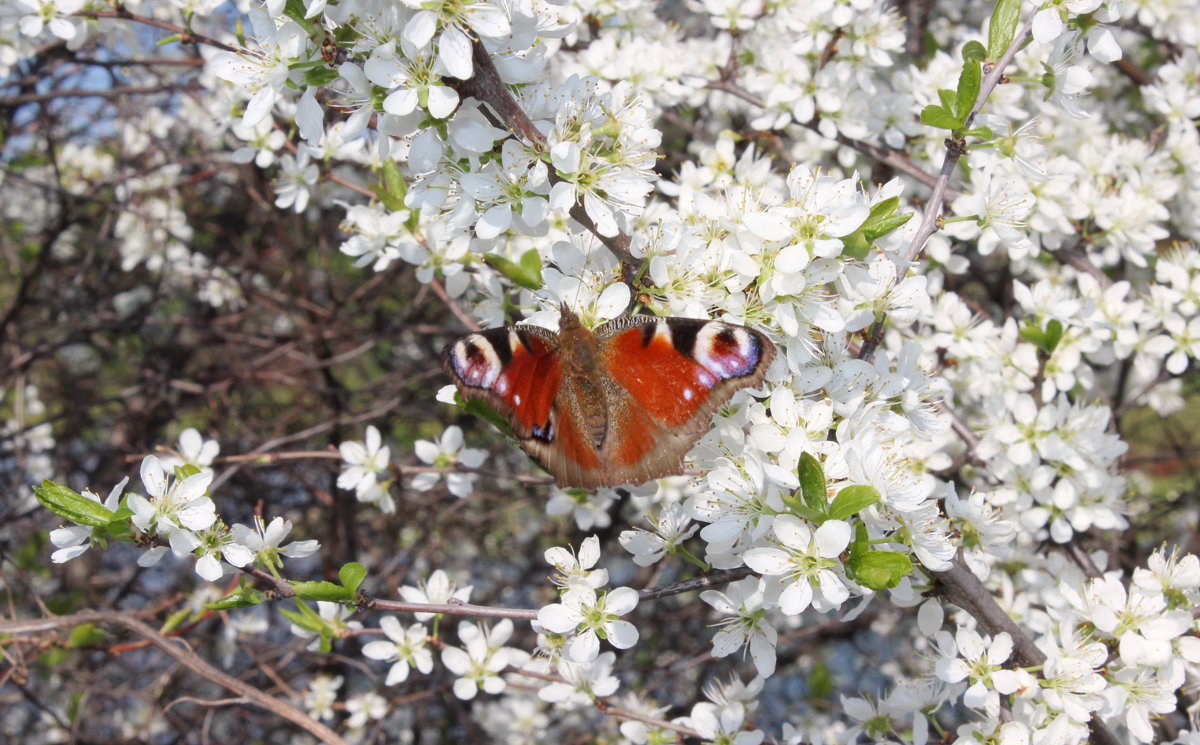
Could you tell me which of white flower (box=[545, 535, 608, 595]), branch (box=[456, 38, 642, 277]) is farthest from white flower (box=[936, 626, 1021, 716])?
branch (box=[456, 38, 642, 277])

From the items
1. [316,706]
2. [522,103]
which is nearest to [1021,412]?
[522,103]

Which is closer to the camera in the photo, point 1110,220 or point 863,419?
point 863,419

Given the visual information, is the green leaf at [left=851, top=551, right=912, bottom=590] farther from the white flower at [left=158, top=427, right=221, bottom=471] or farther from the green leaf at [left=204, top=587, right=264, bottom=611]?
the white flower at [left=158, top=427, right=221, bottom=471]

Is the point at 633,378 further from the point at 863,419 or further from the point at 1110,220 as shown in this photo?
the point at 1110,220

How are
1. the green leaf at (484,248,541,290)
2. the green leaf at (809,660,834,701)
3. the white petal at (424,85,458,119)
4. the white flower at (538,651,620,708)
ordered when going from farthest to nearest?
the green leaf at (809,660,834,701)
the white flower at (538,651,620,708)
the green leaf at (484,248,541,290)
the white petal at (424,85,458,119)

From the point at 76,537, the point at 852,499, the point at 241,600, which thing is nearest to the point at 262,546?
the point at 241,600

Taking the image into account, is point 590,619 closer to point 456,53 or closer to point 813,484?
point 813,484
